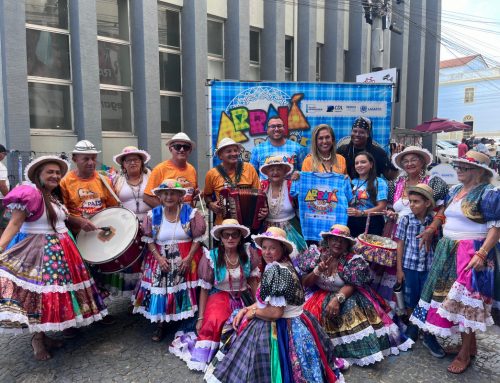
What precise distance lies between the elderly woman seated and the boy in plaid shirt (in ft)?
0.86

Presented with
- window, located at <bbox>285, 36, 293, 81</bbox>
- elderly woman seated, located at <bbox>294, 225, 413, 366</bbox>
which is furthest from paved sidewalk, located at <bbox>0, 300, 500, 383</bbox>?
window, located at <bbox>285, 36, 293, 81</bbox>

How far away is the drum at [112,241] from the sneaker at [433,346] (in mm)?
2896

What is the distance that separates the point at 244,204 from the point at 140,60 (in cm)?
777

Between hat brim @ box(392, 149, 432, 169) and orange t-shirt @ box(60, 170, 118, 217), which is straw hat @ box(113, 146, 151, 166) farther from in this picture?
hat brim @ box(392, 149, 432, 169)

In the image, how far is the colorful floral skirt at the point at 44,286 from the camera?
10.7 feet

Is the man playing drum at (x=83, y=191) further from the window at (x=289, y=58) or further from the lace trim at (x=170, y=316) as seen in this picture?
the window at (x=289, y=58)

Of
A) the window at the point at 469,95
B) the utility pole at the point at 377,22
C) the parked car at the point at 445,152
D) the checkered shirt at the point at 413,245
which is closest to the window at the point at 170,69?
the utility pole at the point at 377,22

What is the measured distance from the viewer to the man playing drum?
4.04 meters

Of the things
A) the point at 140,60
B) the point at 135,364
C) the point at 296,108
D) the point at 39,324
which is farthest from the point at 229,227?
the point at 140,60

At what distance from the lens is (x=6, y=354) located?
3.82 metres

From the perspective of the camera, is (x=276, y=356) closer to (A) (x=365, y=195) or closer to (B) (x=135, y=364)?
(B) (x=135, y=364)

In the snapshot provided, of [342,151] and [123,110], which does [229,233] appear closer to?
[342,151]

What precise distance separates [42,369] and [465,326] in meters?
3.55

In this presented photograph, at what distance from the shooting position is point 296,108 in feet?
23.9
